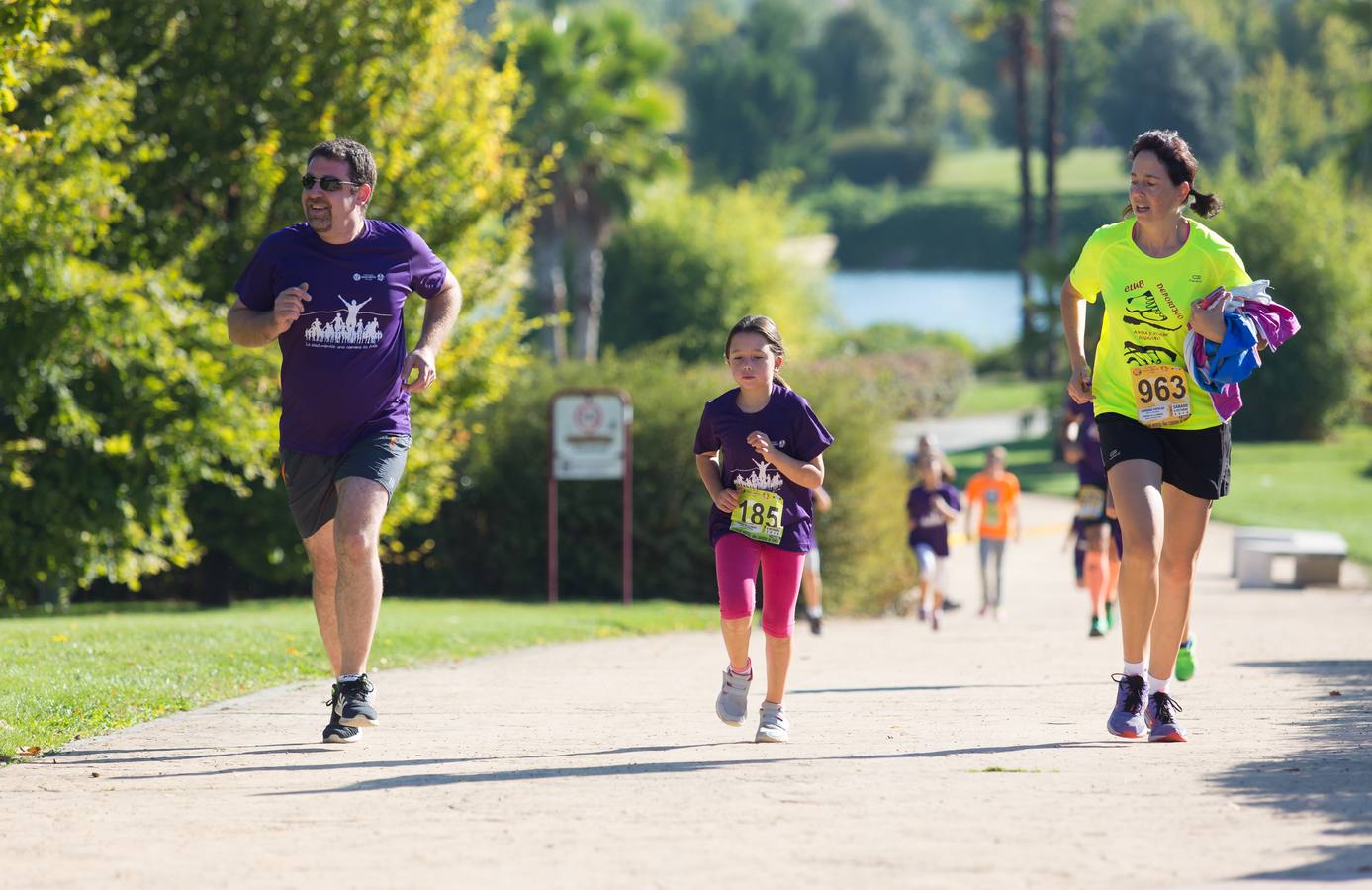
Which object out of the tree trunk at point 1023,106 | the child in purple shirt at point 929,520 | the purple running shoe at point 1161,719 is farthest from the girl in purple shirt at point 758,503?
the tree trunk at point 1023,106

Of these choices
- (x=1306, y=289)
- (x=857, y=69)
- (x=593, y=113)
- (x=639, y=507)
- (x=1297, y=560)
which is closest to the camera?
(x=639, y=507)

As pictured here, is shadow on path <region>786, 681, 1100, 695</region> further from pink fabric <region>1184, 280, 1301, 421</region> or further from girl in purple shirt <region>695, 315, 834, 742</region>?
pink fabric <region>1184, 280, 1301, 421</region>

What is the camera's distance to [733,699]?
24.8 ft

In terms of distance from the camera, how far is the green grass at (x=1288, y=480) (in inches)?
1220

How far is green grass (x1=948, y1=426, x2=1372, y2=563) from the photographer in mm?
30984

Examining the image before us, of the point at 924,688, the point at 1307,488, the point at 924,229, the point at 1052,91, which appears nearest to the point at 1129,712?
the point at 924,688

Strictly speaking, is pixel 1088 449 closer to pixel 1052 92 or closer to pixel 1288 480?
pixel 1288 480

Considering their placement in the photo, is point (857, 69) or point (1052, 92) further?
point (857, 69)

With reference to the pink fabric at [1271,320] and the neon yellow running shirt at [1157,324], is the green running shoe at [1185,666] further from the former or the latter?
the pink fabric at [1271,320]

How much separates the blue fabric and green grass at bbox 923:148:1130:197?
11913 centimetres

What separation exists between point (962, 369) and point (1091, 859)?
161 feet

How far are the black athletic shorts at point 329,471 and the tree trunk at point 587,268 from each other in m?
34.4

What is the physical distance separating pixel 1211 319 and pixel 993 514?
11.2m

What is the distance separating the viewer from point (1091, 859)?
514 centimetres
